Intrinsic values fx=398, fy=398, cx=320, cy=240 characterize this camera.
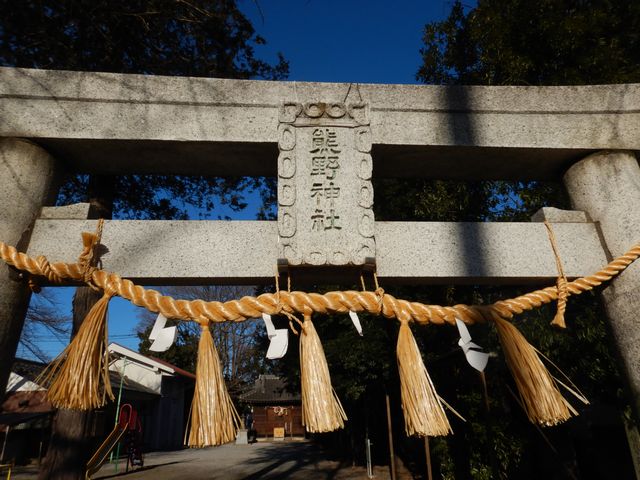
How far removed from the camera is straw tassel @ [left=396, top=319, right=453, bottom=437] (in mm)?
1501

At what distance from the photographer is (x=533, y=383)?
5.50 ft

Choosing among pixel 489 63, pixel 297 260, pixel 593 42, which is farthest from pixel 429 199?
pixel 297 260

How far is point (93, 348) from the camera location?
63.7 inches

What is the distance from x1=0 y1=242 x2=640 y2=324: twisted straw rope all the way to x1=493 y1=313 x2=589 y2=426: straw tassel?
0.12m

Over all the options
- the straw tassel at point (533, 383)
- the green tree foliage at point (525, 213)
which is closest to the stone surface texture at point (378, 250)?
the straw tassel at point (533, 383)

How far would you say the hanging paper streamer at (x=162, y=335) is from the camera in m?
1.64

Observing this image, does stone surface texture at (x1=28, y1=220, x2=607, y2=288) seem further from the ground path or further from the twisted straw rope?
the ground path

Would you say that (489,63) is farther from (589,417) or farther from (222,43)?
(589,417)

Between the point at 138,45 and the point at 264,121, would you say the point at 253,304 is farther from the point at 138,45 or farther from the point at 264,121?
the point at 138,45

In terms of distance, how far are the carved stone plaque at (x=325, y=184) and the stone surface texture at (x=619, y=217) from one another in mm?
1245

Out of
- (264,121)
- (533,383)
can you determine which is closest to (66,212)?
(264,121)

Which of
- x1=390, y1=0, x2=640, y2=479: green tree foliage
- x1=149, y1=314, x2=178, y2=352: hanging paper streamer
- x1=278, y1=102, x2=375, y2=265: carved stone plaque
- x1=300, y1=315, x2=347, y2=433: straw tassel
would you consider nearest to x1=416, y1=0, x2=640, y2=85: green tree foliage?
x1=390, y1=0, x2=640, y2=479: green tree foliage

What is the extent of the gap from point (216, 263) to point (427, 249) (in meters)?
1.05

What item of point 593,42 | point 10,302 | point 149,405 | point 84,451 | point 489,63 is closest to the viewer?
point 10,302
